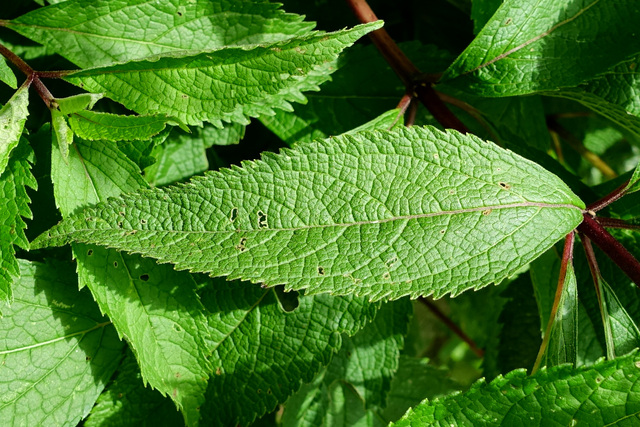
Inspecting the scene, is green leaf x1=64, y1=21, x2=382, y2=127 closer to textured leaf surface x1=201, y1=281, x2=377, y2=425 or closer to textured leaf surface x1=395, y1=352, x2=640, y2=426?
textured leaf surface x1=201, y1=281, x2=377, y2=425

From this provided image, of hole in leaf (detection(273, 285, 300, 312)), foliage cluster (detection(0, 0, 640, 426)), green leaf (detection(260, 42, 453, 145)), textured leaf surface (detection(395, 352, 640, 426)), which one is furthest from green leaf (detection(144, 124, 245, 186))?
textured leaf surface (detection(395, 352, 640, 426))

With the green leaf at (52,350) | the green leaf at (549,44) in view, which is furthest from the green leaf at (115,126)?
the green leaf at (549,44)

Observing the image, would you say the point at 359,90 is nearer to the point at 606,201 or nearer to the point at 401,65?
the point at 401,65

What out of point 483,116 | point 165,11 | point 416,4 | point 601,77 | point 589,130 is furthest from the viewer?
point 589,130

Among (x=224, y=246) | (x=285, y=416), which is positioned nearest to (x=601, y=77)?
(x=224, y=246)

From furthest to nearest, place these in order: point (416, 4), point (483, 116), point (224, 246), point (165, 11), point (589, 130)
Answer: point (589, 130)
point (416, 4)
point (483, 116)
point (165, 11)
point (224, 246)

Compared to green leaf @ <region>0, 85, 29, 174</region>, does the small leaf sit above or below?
above

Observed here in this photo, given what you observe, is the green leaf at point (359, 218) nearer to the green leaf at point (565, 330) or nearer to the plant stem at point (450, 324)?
the green leaf at point (565, 330)

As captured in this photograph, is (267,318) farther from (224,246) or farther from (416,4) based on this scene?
(416,4)
